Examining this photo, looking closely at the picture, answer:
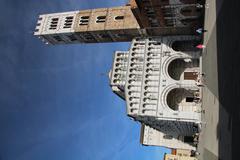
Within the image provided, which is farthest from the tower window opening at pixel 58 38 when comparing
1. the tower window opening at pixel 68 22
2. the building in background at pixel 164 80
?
the building in background at pixel 164 80

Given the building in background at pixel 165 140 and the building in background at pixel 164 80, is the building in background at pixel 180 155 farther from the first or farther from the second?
the building in background at pixel 164 80

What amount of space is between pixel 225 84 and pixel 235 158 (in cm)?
740

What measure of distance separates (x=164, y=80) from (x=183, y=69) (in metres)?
4.08

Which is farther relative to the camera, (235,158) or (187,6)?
(187,6)

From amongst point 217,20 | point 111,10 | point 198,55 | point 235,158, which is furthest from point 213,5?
point 111,10

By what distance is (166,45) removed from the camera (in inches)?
2093

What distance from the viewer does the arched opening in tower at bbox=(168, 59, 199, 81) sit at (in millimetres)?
51469

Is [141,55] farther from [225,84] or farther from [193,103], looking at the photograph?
[225,84]

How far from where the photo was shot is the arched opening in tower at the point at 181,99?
50516mm

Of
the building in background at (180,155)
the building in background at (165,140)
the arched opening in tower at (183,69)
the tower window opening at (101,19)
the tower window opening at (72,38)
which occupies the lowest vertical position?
the building in background at (180,155)

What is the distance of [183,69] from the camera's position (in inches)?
2076

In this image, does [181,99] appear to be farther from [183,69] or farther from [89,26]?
[89,26]

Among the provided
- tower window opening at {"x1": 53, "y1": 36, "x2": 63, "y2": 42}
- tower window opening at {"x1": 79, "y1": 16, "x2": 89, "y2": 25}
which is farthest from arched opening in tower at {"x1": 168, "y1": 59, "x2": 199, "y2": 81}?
tower window opening at {"x1": 53, "y1": 36, "x2": 63, "y2": 42}

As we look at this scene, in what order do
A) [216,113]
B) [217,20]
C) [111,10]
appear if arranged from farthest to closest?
[111,10], [217,20], [216,113]
